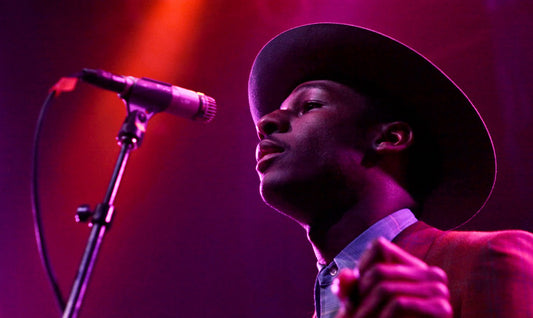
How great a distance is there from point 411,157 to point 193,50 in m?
1.91

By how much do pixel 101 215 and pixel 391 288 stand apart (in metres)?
1.00

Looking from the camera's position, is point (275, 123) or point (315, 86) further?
point (315, 86)

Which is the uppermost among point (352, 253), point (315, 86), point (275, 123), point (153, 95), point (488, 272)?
point (153, 95)

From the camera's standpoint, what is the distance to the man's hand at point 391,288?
2.64 feet

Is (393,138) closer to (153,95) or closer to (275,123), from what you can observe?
(275,123)

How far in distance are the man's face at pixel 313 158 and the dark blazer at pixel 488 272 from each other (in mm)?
485

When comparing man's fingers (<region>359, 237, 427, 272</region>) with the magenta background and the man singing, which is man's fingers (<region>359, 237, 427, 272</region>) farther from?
the magenta background

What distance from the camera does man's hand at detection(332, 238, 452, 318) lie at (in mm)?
806

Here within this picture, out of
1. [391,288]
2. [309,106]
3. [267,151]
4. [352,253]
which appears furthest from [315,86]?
[391,288]

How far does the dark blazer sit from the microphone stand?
1.01m

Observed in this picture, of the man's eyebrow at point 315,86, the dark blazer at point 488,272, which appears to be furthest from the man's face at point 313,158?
the dark blazer at point 488,272

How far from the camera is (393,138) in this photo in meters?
2.10

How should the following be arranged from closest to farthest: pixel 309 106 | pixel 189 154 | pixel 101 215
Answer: pixel 101 215 < pixel 309 106 < pixel 189 154

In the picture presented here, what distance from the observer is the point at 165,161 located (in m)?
3.38
